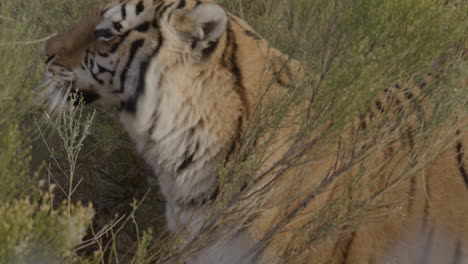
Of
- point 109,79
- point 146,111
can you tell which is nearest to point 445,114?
point 146,111

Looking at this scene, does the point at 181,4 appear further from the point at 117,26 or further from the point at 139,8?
the point at 117,26

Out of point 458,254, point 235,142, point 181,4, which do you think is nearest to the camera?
point 458,254

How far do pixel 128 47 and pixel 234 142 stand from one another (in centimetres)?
76

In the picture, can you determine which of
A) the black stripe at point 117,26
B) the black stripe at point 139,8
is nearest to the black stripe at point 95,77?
the black stripe at point 117,26

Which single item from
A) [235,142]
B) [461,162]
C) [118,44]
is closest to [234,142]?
[235,142]

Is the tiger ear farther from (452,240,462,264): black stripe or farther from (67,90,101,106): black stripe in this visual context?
(452,240,462,264): black stripe

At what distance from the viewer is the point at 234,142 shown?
3146mm

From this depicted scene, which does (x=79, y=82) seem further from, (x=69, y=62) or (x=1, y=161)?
(x=1, y=161)

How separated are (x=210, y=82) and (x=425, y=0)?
1.11m

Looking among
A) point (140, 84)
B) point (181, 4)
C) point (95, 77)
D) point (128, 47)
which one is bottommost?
point (95, 77)

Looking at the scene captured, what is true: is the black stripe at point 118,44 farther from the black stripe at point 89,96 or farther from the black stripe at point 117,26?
the black stripe at point 89,96

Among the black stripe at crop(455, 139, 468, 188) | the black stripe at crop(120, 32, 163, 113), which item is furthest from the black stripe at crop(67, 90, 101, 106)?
the black stripe at crop(455, 139, 468, 188)

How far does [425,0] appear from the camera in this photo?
2559 mm

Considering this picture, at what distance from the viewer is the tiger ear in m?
3.10
